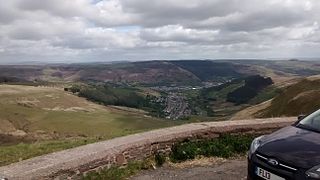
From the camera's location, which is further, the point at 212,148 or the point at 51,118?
the point at 51,118

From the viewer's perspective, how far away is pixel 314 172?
5.56 m

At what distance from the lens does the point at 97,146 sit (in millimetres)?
8867

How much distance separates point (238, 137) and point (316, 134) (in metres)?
3.51

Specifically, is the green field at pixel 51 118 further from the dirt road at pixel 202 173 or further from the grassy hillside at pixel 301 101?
the dirt road at pixel 202 173

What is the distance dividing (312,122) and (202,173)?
2366mm

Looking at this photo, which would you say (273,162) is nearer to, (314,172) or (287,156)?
(287,156)

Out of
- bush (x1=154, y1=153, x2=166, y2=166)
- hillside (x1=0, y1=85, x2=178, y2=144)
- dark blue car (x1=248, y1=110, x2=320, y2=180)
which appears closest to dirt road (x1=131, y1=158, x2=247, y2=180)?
bush (x1=154, y1=153, x2=166, y2=166)

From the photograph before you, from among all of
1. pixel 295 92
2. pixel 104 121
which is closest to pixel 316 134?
pixel 295 92

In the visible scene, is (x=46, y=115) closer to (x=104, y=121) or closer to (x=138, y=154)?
(x=104, y=121)

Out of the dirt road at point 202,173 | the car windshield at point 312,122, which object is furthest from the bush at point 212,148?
the car windshield at point 312,122

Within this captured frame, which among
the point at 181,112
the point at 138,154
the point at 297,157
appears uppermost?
the point at 297,157

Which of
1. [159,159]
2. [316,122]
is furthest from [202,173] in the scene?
[316,122]

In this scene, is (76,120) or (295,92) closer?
(295,92)

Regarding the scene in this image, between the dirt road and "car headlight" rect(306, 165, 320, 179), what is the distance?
2565 millimetres
